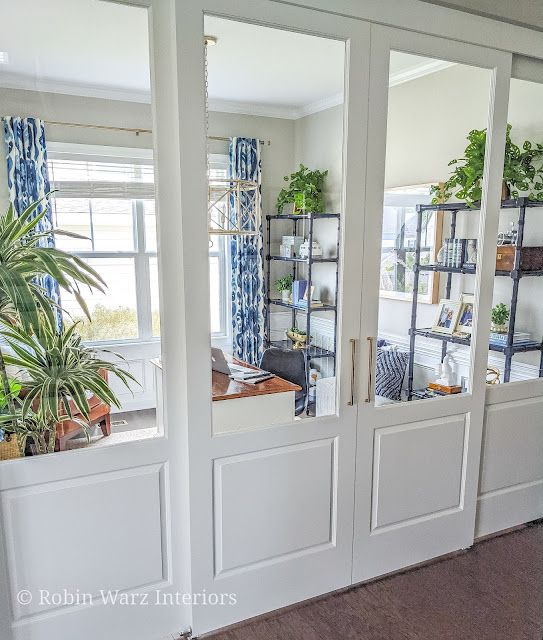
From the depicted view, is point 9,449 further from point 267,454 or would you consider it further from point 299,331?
point 299,331

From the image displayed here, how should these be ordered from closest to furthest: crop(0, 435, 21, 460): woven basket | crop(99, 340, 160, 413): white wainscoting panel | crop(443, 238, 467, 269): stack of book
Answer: crop(0, 435, 21, 460): woven basket
crop(99, 340, 160, 413): white wainscoting panel
crop(443, 238, 467, 269): stack of book

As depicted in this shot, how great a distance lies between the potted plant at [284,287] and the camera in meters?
2.33

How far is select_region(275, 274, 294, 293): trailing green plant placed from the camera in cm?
233

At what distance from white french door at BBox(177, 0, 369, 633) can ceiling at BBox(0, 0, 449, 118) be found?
0.06m

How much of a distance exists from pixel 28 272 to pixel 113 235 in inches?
12.7

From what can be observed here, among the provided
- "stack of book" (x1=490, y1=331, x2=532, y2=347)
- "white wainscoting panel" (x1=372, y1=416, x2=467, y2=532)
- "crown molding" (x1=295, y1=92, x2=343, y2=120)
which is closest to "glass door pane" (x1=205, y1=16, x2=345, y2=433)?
"crown molding" (x1=295, y1=92, x2=343, y2=120)

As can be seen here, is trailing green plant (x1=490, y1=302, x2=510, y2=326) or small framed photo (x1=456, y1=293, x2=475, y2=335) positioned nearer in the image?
small framed photo (x1=456, y1=293, x2=475, y2=335)

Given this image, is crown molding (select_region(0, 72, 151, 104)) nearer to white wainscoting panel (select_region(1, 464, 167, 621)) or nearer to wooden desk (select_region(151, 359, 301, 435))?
wooden desk (select_region(151, 359, 301, 435))

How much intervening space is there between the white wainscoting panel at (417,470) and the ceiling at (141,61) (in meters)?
1.55

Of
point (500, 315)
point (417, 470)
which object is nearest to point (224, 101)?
point (500, 315)

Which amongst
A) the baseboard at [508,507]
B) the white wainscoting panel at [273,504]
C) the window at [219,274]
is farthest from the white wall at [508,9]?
the baseboard at [508,507]

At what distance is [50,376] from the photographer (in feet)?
6.05

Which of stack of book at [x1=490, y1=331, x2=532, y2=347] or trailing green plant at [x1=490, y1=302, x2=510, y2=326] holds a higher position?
trailing green plant at [x1=490, y1=302, x2=510, y2=326]

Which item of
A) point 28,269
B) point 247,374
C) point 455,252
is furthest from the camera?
point 455,252
